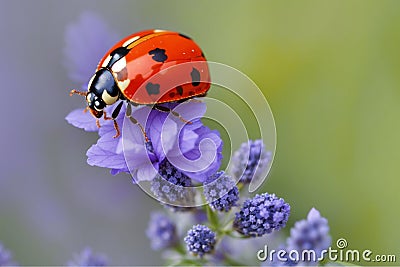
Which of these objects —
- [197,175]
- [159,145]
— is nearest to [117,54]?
[159,145]

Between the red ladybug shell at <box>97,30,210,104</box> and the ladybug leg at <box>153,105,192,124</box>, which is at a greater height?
the red ladybug shell at <box>97,30,210,104</box>

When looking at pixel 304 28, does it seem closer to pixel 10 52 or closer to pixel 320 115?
pixel 320 115

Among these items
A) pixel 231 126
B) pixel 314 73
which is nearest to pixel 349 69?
pixel 314 73

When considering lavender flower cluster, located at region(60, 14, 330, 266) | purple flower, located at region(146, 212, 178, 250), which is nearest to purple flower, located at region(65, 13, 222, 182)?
lavender flower cluster, located at region(60, 14, 330, 266)

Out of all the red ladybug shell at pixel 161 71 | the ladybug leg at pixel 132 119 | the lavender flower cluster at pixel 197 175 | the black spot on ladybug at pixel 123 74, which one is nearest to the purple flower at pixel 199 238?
the lavender flower cluster at pixel 197 175

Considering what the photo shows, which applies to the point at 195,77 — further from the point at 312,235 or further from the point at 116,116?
the point at 312,235

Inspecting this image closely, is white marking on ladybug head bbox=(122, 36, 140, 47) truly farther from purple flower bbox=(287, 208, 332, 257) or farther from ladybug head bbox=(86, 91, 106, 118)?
purple flower bbox=(287, 208, 332, 257)
